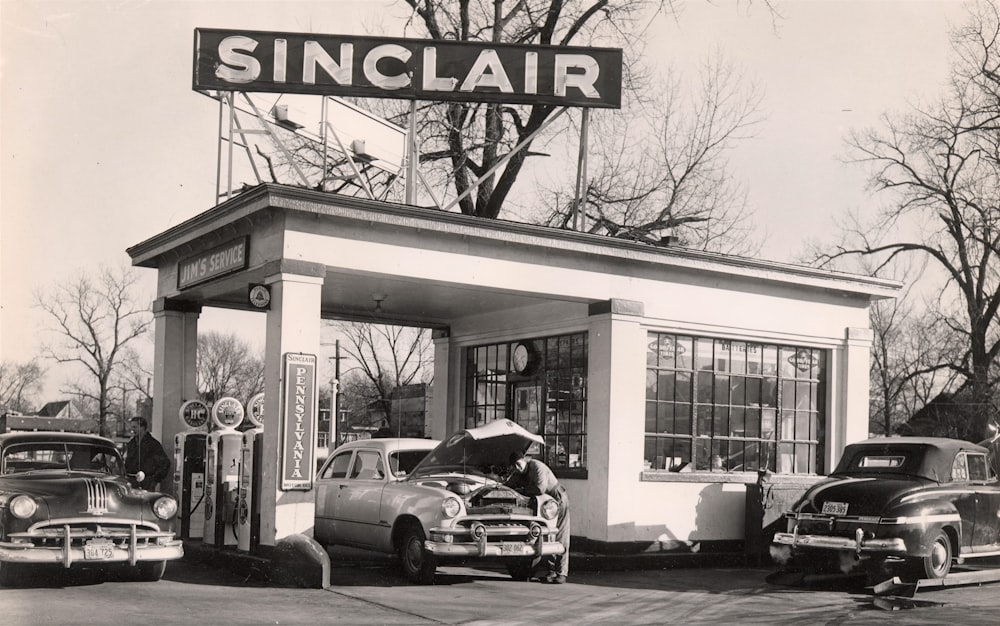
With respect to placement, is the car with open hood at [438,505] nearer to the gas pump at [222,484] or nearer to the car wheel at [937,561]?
the gas pump at [222,484]

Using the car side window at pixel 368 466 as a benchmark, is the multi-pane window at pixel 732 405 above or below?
above

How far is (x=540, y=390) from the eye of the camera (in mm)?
16422

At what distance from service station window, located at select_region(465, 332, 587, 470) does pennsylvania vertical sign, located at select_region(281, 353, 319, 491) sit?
4796mm

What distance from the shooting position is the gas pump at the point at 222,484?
42.5ft

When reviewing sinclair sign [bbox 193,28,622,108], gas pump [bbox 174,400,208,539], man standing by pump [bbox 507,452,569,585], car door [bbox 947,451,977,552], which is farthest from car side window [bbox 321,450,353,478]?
car door [bbox 947,451,977,552]

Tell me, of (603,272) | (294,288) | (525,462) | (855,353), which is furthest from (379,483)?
(855,353)

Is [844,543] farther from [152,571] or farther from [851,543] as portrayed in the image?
[152,571]

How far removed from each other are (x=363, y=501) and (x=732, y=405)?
6032mm

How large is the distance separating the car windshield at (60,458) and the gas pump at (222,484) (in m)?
1.32

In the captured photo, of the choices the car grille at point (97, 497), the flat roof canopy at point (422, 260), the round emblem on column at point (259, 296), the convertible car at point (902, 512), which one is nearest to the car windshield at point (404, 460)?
the flat roof canopy at point (422, 260)

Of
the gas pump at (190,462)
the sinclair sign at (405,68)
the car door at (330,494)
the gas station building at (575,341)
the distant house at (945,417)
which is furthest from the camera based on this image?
the distant house at (945,417)

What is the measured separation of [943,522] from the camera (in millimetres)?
12352

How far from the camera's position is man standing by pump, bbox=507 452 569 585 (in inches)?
483

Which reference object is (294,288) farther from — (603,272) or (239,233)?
(603,272)
